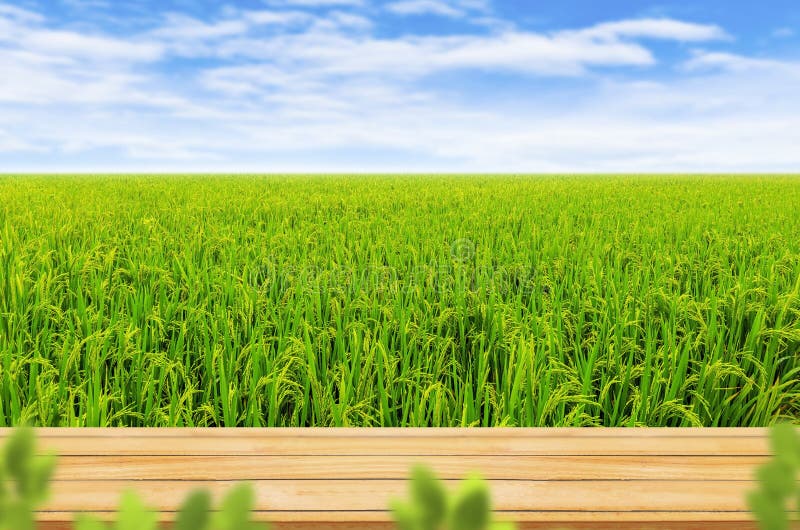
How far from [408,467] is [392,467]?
9 centimetres

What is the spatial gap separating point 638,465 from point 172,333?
2.21 m

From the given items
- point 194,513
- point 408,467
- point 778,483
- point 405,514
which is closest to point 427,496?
point 405,514

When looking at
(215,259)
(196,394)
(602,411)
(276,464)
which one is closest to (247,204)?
(215,259)

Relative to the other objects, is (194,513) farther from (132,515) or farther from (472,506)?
(472,506)

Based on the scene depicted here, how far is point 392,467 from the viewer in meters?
1.45

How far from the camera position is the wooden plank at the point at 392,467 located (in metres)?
1.42

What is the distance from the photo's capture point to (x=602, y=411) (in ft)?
8.18

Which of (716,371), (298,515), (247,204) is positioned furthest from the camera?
(247,204)

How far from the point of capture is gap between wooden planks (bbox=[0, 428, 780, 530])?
1286mm

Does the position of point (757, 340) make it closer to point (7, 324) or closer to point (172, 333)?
point (172, 333)

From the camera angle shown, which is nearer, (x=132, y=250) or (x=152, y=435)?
(x=152, y=435)

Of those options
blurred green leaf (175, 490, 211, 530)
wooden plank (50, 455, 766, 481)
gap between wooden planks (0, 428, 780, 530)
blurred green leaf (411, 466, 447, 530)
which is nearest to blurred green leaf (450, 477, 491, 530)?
blurred green leaf (411, 466, 447, 530)

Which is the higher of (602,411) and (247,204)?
(247,204)

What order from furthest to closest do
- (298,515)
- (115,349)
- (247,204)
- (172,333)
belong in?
(247,204)
(172,333)
(115,349)
(298,515)
